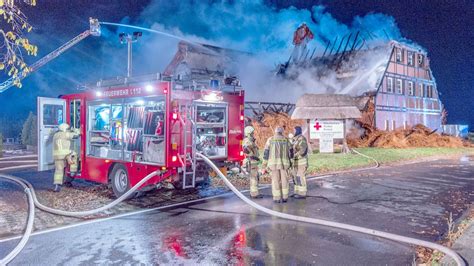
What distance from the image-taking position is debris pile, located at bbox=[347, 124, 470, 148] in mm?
23344

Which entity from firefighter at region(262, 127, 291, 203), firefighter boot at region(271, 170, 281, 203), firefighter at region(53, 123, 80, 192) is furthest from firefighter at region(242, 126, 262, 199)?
firefighter at region(53, 123, 80, 192)

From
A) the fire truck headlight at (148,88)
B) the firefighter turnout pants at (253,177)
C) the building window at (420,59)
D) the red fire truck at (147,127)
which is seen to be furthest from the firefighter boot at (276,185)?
the building window at (420,59)

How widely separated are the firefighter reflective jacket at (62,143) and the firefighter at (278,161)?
478 centimetres

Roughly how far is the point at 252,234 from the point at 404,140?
2106 cm

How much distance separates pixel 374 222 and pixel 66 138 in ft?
23.1

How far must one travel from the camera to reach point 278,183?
7727 millimetres

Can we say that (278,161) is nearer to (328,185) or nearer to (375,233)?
(375,233)

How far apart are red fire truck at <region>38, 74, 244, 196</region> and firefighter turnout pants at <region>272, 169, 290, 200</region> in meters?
1.59

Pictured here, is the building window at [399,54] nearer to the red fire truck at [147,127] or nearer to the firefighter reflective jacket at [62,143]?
the red fire truck at [147,127]

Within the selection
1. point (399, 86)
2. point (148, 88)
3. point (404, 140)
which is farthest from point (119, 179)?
point (399, 86)

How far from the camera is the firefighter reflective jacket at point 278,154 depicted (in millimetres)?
7559

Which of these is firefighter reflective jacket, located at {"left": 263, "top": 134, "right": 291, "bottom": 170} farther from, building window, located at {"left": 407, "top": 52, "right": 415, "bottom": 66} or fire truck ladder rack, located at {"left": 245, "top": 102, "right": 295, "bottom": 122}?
building window, located at {"left": 407, "top": 52, "right": 415, "bottom": 66}

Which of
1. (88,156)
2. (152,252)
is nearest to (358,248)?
(152,252)

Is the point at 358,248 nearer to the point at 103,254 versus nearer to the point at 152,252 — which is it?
the point at 152,252
